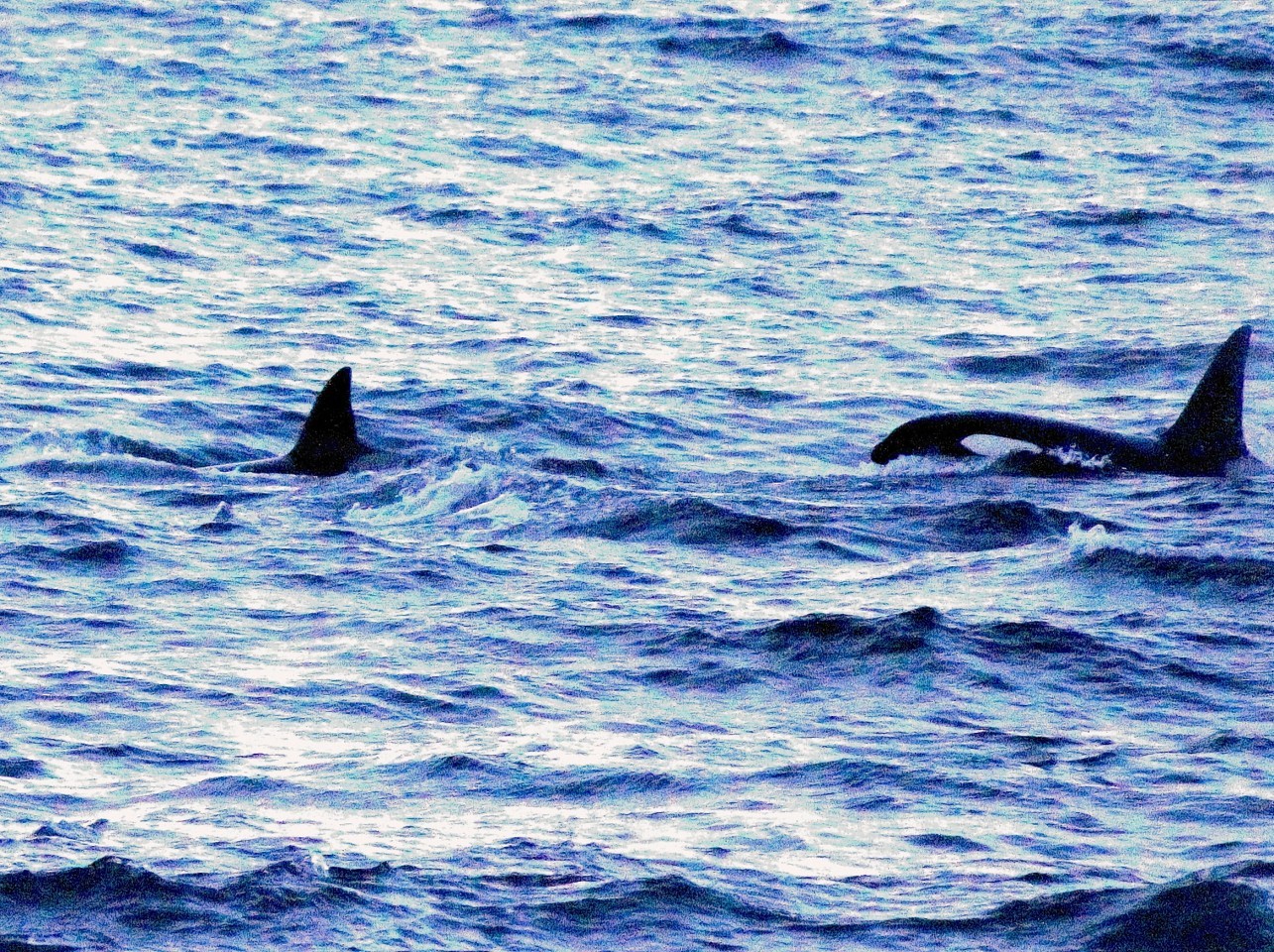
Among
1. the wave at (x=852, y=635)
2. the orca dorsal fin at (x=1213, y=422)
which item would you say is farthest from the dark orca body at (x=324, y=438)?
the orca dorsal fin at (x=1213, y=422)

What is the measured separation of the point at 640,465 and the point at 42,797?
9.71 m

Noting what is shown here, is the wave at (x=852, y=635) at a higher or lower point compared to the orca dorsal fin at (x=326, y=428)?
lower

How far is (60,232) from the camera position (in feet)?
104

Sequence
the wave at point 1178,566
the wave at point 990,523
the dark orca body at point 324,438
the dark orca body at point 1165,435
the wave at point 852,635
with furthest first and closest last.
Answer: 1. the dark orca body at point 1165,435
2. the dark orca body at point 324,438
3. the wave at point 990,523
4. the wave at point 1178,566
5. the wave at point 852,635

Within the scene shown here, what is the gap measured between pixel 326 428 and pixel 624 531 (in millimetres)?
3305

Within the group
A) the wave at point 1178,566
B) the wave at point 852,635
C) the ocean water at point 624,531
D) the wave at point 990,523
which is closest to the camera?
the ocean water at point 624,531

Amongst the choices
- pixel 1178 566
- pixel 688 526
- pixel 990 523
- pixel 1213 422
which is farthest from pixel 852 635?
pixel 1213 422

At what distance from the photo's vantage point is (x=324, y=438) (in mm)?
20891

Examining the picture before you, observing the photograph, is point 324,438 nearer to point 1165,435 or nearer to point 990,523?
point 990,523

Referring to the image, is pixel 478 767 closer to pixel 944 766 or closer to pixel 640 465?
pixel 944 766

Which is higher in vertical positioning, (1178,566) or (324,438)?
(324,438)

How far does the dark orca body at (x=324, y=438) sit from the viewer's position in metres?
20.8

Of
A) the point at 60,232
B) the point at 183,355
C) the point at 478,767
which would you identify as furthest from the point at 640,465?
the point at 60,232

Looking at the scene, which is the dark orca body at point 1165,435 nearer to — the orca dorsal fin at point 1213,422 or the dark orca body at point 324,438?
the orca dorsal fin at point 1213,422
